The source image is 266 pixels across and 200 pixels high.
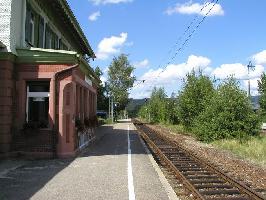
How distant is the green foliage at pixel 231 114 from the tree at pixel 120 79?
2375 inches

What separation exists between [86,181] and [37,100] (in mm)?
6411

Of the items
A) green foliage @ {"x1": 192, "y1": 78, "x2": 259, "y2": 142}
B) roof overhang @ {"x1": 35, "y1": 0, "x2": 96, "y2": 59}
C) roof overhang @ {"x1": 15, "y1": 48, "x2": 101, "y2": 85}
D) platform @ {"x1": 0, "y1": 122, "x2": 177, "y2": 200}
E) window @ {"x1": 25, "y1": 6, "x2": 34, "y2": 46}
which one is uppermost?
roof overhang @ {"x1": 35, "y1": 0, "x2": 96, "y2": 59}

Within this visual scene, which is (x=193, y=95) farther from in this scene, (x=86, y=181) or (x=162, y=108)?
(x=162, y=108)

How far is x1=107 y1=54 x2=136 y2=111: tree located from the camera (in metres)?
88.8

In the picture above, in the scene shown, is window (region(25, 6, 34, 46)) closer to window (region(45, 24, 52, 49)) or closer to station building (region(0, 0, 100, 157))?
station building (region(0, 0, 100, 157))

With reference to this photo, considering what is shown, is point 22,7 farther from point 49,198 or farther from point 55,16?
point 49,198

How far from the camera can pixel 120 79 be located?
9056 cm

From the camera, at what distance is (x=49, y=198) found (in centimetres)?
904

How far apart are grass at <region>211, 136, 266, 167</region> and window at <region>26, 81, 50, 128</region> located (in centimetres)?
828

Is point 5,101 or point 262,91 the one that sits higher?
point 262,91

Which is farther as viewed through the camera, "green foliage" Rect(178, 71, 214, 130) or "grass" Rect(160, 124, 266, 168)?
"green foliage" Rect(178, 71, 214, 130)

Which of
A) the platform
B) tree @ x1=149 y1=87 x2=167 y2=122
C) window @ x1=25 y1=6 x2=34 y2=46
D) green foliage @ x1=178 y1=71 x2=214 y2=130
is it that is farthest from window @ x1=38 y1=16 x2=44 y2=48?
tree @ x1=149 y1=87 x2=167 y2=122

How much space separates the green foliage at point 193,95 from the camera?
37.1 m

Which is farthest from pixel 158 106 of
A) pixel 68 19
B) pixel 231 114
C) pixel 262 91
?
pixel 68 19
